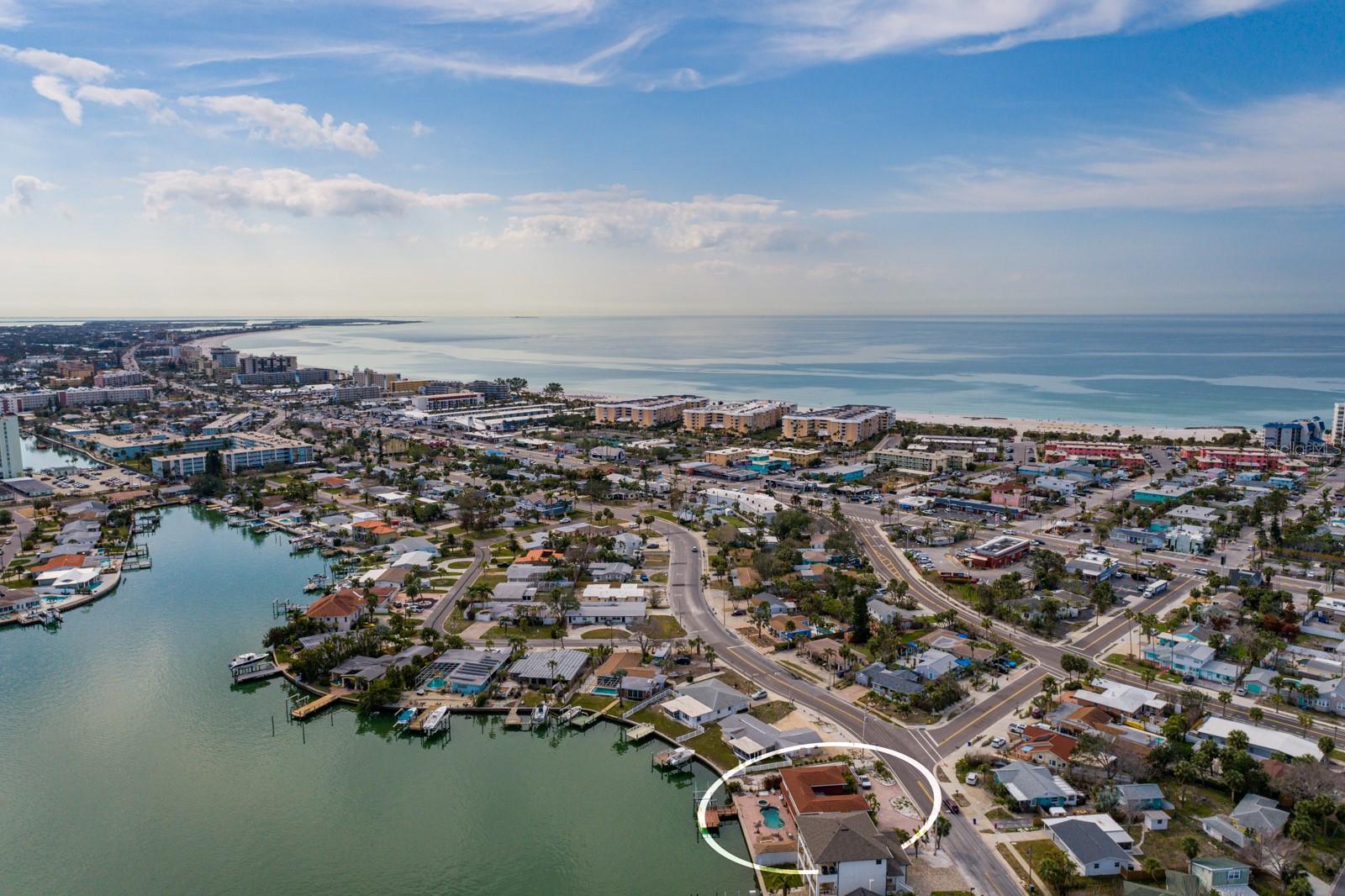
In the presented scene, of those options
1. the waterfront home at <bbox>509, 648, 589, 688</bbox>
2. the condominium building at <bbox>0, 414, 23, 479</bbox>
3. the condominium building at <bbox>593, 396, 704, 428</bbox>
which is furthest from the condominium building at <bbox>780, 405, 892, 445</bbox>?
the condominium building at <bbox>0, 414, 23, 479</bbox>

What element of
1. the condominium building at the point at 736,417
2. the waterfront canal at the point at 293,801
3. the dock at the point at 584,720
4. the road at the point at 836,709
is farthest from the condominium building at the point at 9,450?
the dock at the point at 584,720

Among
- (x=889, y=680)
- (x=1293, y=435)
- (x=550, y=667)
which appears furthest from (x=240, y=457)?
(x=1293, y=435)

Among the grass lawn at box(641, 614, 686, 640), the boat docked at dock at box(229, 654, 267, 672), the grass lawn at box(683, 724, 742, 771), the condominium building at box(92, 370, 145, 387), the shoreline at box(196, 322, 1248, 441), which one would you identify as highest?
the condominium building at box(92, 370, 145, 387)

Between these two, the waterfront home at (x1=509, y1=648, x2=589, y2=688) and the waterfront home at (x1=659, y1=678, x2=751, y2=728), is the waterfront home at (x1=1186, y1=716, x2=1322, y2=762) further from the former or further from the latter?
the waterfront home at (x1=509, y1=648, x2=589, y2=688)

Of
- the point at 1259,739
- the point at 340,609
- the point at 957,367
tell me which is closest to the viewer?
the point at 1259,739

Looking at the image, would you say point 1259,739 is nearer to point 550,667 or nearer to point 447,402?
point 550,667

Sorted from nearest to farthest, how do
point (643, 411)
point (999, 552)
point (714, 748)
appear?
point (714, 748)
point (999, 552)
point (643, 411)
